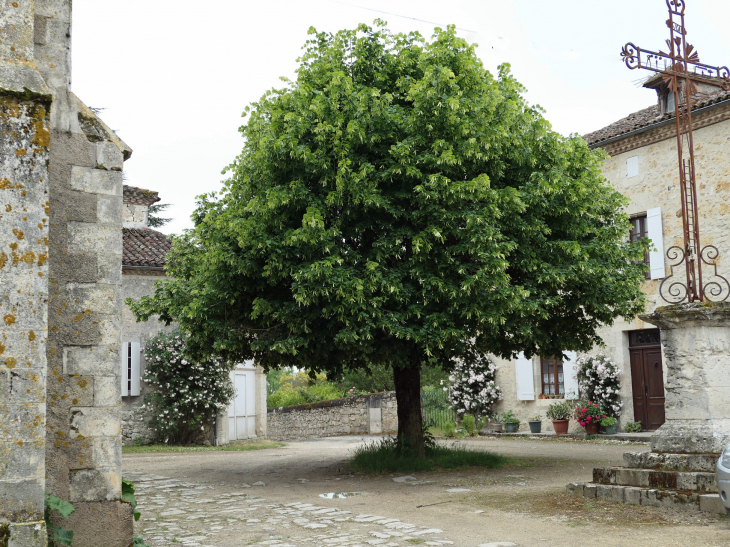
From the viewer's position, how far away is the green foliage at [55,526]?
4.30 meters

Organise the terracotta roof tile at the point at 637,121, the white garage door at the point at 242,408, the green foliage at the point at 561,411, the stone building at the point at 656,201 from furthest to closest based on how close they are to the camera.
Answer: the white garage door at the point at 242,408 < the green foliage at the point at 561,411 < the stone building at the point at 656,201 < the terracotta roof tile at the point at 637,121

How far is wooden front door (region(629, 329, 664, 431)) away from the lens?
53.8ft

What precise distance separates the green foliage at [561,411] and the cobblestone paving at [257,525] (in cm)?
1111

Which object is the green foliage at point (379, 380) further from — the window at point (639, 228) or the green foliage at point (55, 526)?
the green foliage at point (55, 526)

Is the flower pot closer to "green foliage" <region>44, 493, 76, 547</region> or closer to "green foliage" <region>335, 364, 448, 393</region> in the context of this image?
"green foliage" <region>335, 364, 448, 393</region>

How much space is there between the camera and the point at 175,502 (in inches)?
331

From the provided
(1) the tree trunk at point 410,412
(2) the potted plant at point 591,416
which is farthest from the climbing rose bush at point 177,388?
(2) the potted plant at point 591,416

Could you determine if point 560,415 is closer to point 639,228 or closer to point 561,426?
point 561,426

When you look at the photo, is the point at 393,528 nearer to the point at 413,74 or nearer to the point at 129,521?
the point at 129,521

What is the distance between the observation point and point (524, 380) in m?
19.2

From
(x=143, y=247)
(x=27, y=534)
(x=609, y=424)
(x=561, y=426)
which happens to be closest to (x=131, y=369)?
(x=143, y=247)

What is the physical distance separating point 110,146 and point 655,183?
47.8 feet

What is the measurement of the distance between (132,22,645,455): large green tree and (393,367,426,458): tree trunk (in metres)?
0.63

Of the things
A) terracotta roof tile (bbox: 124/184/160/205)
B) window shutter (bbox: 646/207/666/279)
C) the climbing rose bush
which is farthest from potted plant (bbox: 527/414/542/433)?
terracotta roof tile (bbox: 124/184/160/205)
